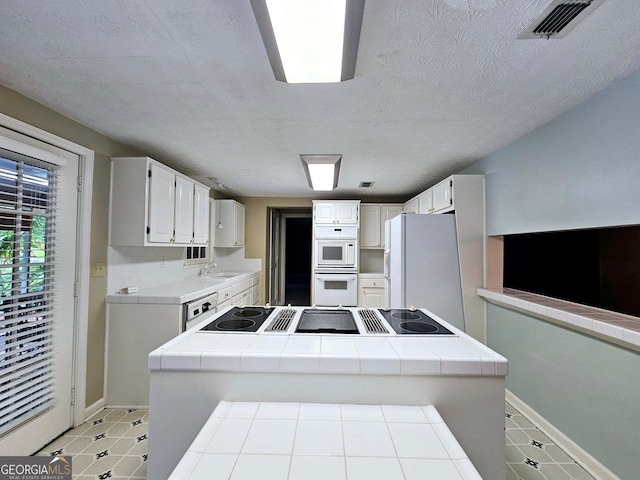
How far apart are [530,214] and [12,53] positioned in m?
3.25

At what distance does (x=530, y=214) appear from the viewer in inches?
86.4

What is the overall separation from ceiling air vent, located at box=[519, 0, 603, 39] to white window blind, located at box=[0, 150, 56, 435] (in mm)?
2698

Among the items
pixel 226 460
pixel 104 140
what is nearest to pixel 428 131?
pixel 226 460

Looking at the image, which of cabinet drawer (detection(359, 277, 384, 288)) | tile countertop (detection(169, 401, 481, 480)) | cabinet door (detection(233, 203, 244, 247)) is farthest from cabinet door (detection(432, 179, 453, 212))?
cabinet door (detection(233, 203, 244, 247))

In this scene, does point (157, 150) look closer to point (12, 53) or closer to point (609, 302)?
point (12, 53)

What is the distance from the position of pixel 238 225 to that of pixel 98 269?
8.15 ft

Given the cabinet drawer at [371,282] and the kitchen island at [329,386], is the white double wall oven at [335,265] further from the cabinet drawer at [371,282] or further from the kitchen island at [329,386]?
the kitchen island at [329,386]

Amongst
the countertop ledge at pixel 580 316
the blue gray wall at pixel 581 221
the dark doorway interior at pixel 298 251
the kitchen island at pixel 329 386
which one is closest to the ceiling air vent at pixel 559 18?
the blue gray wall at pixel 581 221

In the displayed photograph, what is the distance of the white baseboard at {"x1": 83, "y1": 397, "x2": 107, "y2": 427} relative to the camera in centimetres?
213

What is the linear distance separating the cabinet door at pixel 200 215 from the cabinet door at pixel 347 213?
1.98m

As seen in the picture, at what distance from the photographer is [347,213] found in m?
4.51

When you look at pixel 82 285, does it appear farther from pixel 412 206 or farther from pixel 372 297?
pixel 412 206

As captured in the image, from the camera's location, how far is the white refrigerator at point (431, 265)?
2854 mm

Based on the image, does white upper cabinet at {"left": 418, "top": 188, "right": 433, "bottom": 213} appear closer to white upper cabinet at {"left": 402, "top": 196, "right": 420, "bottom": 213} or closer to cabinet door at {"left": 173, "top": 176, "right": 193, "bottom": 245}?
white upper cabinet at {"left": 402, "top": 196, "right": 420, "bottom": 213}
